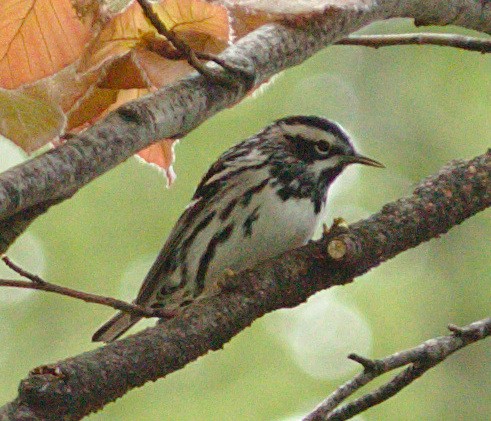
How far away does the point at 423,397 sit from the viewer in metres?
5.72

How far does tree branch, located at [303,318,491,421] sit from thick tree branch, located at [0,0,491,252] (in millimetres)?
607

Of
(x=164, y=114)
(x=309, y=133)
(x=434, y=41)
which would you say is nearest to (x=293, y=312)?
(x=309, y=133)

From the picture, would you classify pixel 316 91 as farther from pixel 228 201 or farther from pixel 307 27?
pixel 307 27

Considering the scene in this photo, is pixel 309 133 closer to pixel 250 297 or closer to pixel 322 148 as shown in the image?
pixel 322 148

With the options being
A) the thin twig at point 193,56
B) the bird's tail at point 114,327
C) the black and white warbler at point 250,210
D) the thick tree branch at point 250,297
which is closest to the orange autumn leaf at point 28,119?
the thin twig at point 193,56

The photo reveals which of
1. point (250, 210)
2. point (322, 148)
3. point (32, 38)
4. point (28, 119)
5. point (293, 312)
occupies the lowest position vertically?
point (293, 312)

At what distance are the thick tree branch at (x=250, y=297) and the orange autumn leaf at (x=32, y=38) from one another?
1.60 feet

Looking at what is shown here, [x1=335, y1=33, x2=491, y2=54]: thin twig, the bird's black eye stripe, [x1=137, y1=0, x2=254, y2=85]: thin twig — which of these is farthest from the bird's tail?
[x1=137, y1=0, x2=254, y2=85]: thin twig

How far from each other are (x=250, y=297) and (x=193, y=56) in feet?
1.73

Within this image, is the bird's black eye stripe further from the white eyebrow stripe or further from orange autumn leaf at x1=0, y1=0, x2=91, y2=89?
orange autumn leaf at x1=0, y1=0, x2=91, y2=89

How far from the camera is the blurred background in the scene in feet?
18.8

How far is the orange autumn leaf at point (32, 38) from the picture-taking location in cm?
178

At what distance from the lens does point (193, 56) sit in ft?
6.02

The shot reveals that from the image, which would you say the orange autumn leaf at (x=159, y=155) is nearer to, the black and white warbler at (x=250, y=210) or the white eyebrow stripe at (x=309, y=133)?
the black and white warbler at (x=250, y=210)
